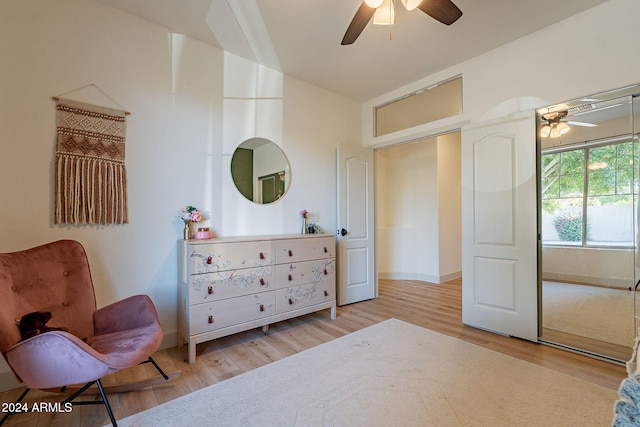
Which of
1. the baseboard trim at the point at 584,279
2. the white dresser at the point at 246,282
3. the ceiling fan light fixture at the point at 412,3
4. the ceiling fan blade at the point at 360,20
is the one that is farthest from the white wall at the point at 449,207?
the ceiling fan light fixture at the point at 412,3

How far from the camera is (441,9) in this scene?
1.83 meters

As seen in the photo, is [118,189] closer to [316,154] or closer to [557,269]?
[316,154]

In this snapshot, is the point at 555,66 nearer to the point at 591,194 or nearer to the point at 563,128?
the point at 563,128

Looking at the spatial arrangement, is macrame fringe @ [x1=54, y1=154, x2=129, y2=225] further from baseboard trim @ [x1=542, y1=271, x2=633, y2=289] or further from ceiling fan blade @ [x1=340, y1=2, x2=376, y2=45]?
baseboard trim @ [x1=542, y1=271, x2=633, y2=289]

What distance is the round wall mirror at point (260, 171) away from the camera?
309cm

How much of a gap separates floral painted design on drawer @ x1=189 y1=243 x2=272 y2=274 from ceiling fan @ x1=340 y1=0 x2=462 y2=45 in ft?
6.52

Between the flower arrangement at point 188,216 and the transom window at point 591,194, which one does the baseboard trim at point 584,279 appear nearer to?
the transom window at point 591,194

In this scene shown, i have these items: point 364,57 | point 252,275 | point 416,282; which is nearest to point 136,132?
point 252,275

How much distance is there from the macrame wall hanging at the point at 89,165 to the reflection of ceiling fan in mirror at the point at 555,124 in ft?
12.5

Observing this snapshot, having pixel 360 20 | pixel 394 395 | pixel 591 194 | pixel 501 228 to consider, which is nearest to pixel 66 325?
pixel 394 395

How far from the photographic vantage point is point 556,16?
244 cm

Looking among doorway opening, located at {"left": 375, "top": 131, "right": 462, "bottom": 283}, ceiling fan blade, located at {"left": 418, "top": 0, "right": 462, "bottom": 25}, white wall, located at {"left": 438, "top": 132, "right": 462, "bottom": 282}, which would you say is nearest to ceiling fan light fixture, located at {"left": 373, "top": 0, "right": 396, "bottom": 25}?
ceiling fan blade, located at {"left": 418, "top": 0, "right": 462, "bottom": 25}

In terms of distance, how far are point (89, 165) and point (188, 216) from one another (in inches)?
32.8

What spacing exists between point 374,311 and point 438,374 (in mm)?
1497
